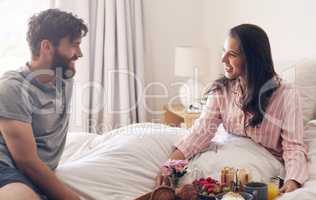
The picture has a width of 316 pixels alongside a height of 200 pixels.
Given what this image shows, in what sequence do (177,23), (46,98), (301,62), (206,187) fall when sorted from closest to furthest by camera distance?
(206,187), (46,98), (301,62), (177,23)

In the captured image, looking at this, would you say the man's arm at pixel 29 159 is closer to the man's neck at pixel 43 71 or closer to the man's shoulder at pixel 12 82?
the man's shoulder at pixel 12 82

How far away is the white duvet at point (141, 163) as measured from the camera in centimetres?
156

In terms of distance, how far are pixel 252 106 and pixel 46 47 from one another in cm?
89

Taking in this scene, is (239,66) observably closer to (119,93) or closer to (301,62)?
(301,62)

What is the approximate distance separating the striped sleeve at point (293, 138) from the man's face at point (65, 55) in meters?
0.90

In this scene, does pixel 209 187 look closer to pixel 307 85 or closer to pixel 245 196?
pixel 245 196

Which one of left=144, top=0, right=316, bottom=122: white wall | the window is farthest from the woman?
the window

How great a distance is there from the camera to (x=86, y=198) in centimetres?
152

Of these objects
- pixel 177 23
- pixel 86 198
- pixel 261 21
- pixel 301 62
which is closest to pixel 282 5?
pixel 261 21

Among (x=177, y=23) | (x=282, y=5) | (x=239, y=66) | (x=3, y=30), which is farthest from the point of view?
(x=177, y=23)

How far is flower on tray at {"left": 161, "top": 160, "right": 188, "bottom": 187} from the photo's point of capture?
5.34ft

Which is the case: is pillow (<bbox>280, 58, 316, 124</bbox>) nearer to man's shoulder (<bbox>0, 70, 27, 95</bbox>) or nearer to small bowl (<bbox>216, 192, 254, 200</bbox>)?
small bowl (<bbox>216, 192, 254, 200</bbox>)

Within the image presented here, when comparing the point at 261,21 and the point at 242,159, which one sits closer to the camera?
the point at 242,159

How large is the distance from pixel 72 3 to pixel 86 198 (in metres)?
2.25
